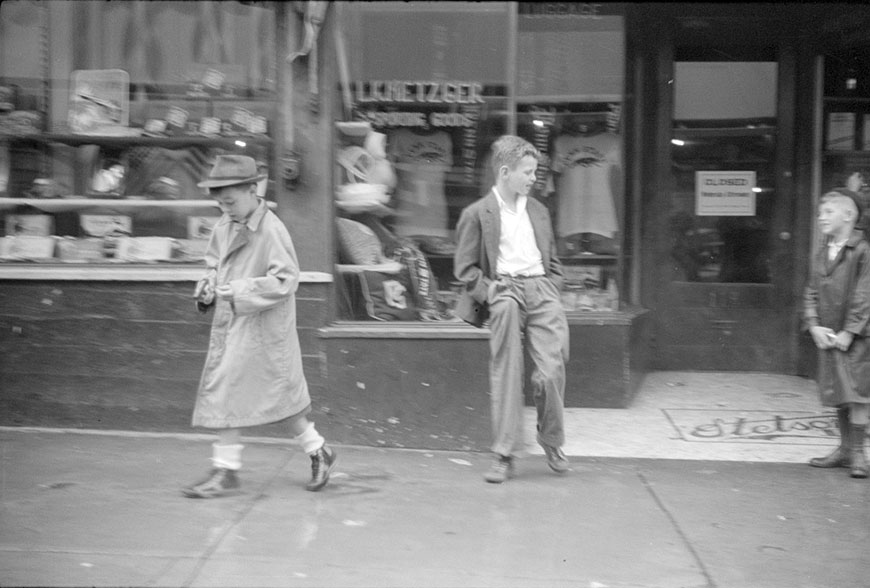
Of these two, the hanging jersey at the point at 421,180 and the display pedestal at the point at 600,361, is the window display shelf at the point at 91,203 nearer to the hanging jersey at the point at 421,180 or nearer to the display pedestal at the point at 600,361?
the hanging jersey at the point at 421,180

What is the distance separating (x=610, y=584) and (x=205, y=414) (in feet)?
7.31

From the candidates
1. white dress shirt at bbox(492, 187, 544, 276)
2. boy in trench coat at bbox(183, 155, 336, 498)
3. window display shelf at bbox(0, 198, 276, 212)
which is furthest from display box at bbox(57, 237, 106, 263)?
white dress shirt at bbox(492, 187, 544, 276)

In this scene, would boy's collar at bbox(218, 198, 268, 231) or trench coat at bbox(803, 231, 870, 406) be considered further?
trench coat at bbox(803, 231, 870, 406)

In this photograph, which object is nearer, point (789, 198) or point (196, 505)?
point (196, 505)

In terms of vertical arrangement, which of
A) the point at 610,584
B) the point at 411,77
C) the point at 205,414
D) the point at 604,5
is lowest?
the point at 610,584

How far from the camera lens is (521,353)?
5.79m

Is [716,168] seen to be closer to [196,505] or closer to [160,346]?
[160,346]

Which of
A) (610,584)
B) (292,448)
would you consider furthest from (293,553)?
(292,448)

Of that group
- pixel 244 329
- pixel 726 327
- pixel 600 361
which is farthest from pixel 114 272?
pixel 726 327

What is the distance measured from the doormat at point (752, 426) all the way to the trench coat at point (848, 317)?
0.94 metres

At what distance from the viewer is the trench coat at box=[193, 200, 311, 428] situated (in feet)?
17.1

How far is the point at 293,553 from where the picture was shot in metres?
4.57

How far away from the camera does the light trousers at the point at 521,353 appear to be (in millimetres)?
5723

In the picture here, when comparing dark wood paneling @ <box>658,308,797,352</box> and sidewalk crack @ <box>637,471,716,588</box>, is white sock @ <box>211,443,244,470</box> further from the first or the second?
dark wood paneling @ <box>658,308,797,352</box>
